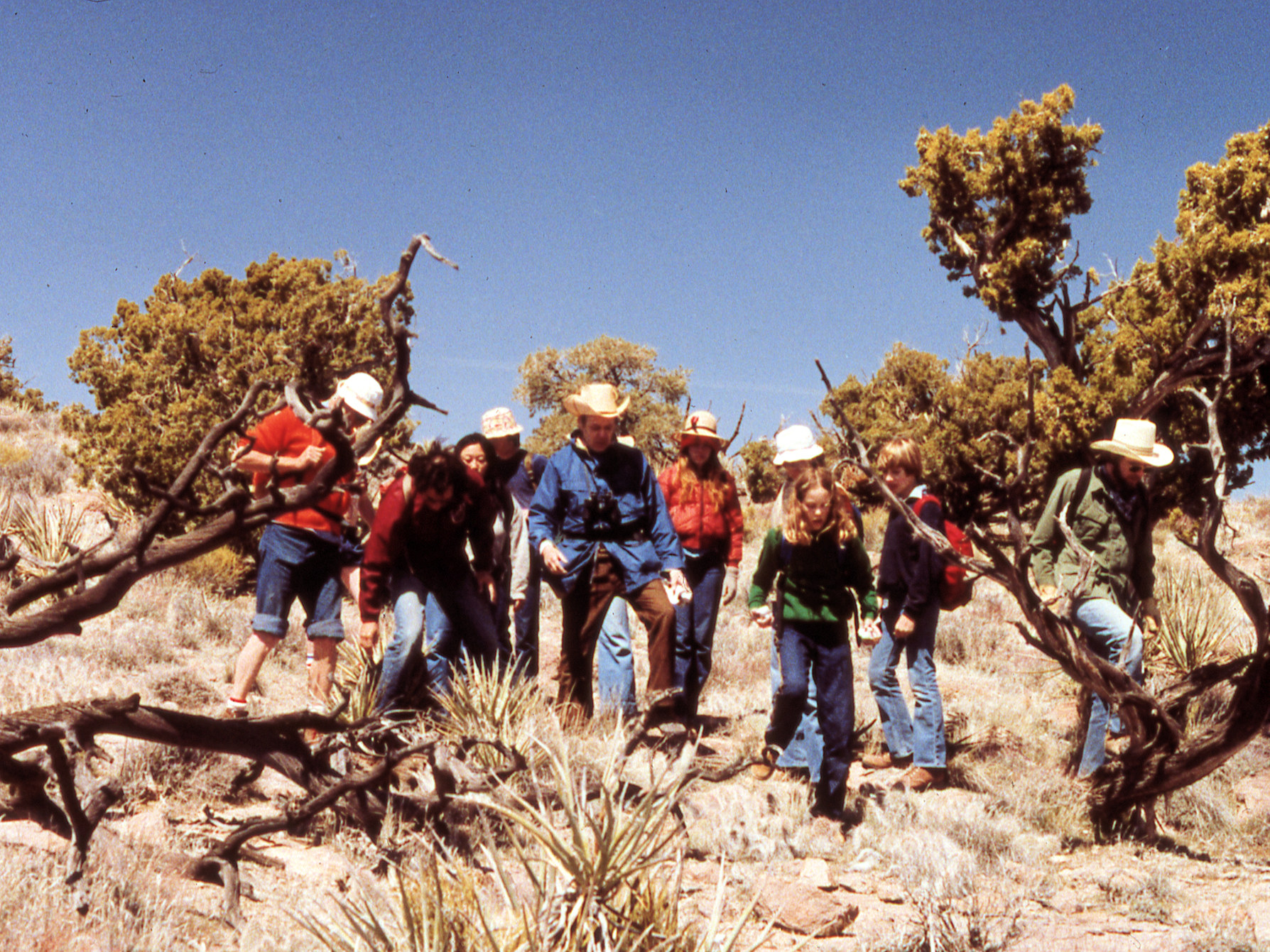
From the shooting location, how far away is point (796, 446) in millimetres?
5906

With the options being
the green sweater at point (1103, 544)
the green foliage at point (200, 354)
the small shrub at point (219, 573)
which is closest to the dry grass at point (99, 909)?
the green sweater at point (1103, 544)

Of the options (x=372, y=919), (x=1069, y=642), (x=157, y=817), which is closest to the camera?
(x=372, y=919)

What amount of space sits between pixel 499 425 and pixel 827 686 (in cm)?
264

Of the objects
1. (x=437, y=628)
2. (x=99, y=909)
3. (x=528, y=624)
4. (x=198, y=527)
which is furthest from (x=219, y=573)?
(x=198, y=527)

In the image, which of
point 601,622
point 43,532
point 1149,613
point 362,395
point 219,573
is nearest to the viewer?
point 362,395

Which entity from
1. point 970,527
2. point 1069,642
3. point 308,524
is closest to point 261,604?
point 308,524

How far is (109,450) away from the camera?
491 inches

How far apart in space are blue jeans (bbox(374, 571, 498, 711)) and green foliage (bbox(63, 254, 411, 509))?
628 cm

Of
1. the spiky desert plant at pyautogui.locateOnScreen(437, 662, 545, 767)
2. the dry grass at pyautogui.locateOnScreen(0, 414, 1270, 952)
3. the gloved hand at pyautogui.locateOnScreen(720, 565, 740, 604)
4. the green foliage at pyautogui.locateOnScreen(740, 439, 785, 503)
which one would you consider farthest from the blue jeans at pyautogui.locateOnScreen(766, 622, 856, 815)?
the green foliage at pyautogui.locateOnScreen(740, 439, 785, 503)

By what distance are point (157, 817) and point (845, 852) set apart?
111 inches

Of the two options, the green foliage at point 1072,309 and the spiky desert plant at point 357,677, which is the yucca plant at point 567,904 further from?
the green foliage at point 1072,309

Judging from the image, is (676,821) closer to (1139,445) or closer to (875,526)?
(1139,445)

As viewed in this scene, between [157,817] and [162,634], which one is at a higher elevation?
[162,634]

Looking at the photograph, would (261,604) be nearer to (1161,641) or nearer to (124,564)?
(124,564)
